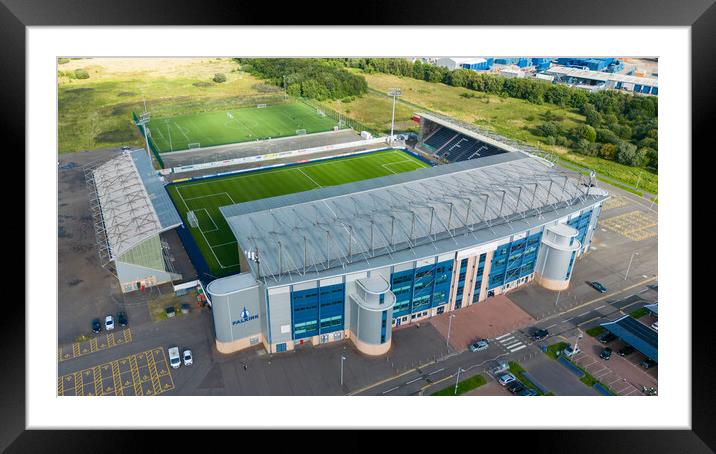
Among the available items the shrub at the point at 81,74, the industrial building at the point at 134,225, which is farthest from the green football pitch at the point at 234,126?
the shrub at the point at 81,74

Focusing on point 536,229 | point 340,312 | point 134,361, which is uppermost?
point 536,229

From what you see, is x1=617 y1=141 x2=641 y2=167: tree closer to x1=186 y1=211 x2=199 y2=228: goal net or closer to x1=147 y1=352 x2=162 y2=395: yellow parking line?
x1=186 y1=211 x2=199 y2=228: goal net

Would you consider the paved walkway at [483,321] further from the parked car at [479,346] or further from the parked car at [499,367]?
the parked car at [499,367]

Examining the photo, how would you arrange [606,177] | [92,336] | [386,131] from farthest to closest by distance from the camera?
[386,131], [606,177], [92,336]

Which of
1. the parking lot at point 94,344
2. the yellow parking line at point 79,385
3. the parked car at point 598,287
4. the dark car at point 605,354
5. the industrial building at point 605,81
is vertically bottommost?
the yellow parking line at point 79,385

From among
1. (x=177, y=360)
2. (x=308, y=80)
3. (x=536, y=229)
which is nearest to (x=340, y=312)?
(x=177, y=360)

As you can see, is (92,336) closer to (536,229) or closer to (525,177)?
(536,229)
